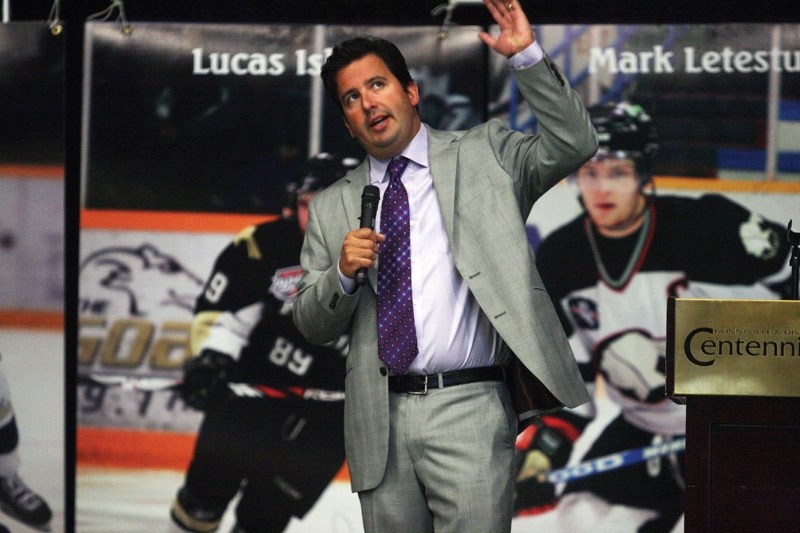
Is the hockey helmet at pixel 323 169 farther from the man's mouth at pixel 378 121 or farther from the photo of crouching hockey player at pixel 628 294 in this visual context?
the man's mouth at pixel 378 121

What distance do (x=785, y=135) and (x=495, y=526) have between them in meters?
2.12

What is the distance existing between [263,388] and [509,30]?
6.76 ft

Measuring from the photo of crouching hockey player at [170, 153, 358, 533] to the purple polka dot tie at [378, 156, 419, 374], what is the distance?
1.42 m

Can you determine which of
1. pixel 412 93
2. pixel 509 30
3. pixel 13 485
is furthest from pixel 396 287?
pixel 13 485

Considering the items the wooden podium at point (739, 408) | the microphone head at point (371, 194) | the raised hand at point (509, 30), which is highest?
the raised hand at point (509, 30)

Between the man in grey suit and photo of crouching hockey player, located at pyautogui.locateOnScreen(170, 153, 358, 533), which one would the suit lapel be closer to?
the man in grey suit

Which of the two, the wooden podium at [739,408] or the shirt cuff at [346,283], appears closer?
the wooden podium at [739,408]

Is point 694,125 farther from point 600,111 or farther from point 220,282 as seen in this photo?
point 220,282

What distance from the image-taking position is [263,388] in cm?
420

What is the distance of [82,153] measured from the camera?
421 centimetres

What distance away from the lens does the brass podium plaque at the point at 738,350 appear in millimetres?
Answer: 2535

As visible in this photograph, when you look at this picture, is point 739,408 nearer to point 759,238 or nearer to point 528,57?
point 528,57

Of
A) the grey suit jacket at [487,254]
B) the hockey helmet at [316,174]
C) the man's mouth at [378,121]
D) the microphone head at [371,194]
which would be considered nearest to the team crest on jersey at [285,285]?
the hockey helmet at [316,174]

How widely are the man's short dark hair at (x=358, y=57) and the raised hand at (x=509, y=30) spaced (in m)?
0.40
